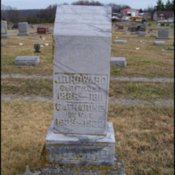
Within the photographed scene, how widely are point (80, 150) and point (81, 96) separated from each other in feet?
1.89

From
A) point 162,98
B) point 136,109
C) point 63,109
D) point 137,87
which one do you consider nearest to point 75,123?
point 63,109

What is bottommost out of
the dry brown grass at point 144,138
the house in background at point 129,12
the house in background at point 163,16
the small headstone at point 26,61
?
the dry brown grass at point 144,138

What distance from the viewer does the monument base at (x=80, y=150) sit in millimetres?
3803

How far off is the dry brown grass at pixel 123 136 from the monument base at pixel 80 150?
0.63 metres

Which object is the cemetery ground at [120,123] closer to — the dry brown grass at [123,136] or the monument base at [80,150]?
the dry brown grass at [123,136]

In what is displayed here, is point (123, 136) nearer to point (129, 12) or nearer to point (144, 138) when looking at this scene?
point (144, 138)

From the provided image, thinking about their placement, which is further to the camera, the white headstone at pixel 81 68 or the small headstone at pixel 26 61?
the small headstone at pixel 26 61

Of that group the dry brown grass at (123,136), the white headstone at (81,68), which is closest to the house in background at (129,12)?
the dry brown grass at (123,136)

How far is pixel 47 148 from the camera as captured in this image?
3.82 meters

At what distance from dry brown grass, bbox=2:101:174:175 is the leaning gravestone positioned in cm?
71

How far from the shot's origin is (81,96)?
3830 millimetres

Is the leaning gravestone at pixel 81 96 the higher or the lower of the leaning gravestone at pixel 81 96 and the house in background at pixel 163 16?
the lower

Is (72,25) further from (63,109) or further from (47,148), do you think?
(47,148)

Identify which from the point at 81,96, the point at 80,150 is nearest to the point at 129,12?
the point at 81,96
